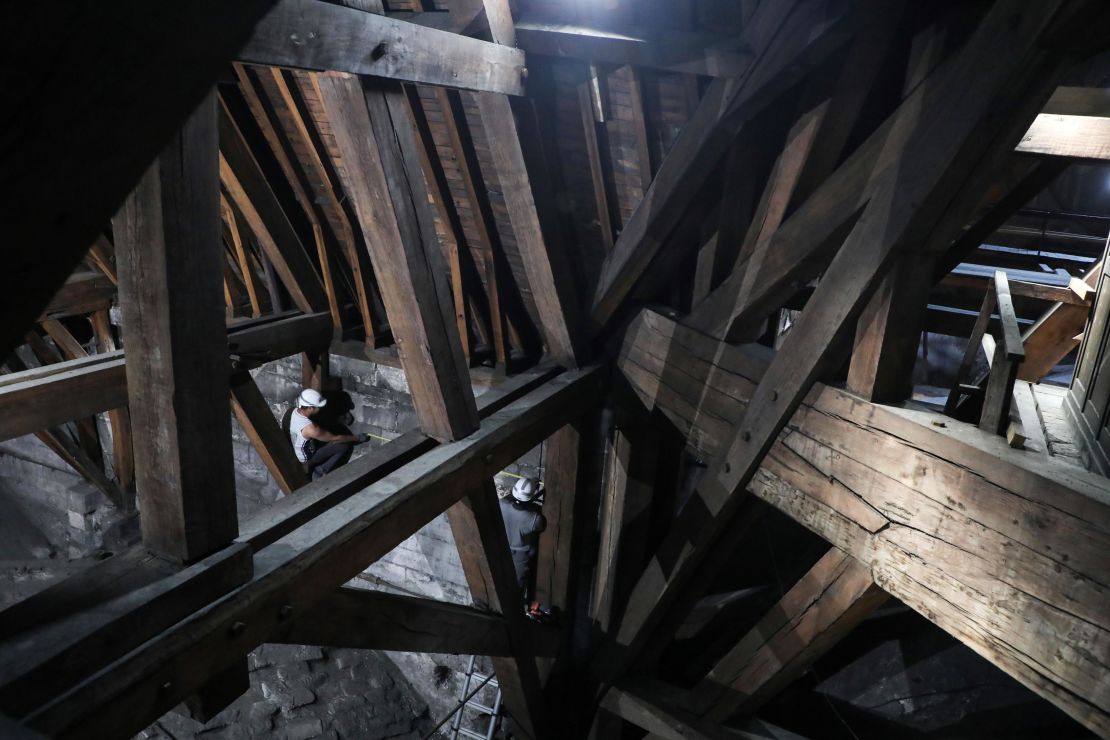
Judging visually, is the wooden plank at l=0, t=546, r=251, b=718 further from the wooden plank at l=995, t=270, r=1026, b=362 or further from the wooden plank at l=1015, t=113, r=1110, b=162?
the wooden plank at l=1015, t=113, r=1110, b=162

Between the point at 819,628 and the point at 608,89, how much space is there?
203 centimetres

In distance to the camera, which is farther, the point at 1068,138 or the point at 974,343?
the point at 974,343

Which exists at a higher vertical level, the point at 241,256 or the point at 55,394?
the point at 241,256

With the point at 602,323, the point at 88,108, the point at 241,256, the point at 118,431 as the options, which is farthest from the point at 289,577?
the point at 118,431

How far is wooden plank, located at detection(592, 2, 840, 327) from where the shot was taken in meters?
2.07

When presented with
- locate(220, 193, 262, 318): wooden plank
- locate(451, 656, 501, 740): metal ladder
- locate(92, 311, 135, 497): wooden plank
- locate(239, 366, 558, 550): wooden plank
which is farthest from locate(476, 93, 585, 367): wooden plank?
locate(92, 311, 135, 497): wooden plank

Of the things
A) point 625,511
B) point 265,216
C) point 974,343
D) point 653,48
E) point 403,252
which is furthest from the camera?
point 265,216

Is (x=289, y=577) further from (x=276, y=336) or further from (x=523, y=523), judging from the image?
(x=276, y=336)

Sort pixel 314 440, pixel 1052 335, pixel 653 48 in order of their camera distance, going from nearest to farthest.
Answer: pixel 653 48 → pixel 1052 335 → pixel 314 440

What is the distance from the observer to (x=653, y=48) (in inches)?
91.4

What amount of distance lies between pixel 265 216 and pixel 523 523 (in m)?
2.34

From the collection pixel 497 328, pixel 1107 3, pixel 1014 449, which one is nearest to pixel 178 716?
pixel 497 328

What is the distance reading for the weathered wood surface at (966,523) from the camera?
146 cm

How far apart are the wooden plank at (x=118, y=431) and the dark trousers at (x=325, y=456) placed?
1.88 m
